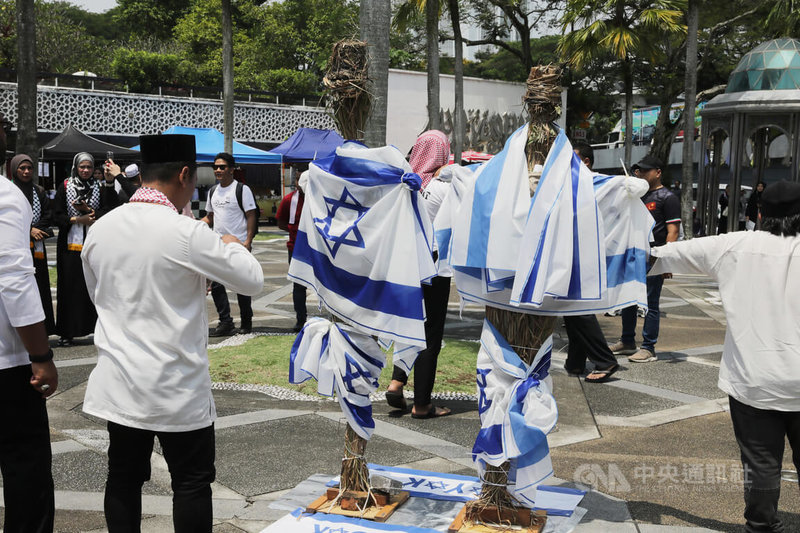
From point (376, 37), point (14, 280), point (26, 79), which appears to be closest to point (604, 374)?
point (376, 37)

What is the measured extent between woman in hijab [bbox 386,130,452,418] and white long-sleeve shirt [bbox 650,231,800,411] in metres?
2.24

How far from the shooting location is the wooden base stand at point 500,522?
3.99 meters

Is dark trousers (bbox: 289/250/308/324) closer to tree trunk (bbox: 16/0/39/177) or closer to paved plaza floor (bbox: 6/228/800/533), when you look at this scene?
paved plaza floor (bbox: 6/228/800/533)

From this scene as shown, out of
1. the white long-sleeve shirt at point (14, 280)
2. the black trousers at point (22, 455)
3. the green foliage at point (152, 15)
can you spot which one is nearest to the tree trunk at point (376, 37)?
the white long-sleeve shirt at point (14, 280)

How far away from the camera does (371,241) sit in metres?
3.97

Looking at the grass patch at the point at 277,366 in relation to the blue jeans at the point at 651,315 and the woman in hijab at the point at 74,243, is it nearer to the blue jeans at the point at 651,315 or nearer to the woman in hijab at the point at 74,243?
the woman in hijab at the point at 74,243

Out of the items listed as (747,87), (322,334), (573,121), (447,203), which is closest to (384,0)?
(447,203)

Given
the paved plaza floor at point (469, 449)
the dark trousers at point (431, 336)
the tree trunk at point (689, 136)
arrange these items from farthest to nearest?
1. the tree trunk at point (689, 136)
2. the dark trousers at point (431, 336)
3. the paved plaza floor at point (469, 449)

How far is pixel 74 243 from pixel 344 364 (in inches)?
214

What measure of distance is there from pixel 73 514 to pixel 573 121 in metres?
31.0

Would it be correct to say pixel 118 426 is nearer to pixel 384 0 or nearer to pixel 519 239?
pixel 519 239

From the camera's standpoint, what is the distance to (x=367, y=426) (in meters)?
4.16

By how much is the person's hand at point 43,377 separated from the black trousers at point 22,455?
3.3 inches

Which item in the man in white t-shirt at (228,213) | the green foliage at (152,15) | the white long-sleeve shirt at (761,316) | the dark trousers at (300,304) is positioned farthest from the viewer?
the green foliage at (152,15)
